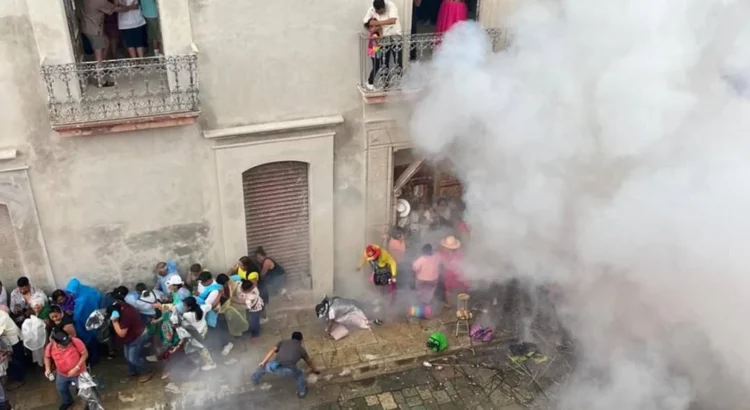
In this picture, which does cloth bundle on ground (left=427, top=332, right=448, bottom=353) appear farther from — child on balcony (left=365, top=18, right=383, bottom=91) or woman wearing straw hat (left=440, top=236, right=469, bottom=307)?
child on balcony (left=365, top=18, right=383, bottom=91)

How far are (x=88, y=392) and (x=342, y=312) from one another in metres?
3.56

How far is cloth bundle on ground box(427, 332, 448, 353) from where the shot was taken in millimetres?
9977

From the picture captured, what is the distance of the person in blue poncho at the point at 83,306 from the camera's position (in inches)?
358

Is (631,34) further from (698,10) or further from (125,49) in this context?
(125,49)

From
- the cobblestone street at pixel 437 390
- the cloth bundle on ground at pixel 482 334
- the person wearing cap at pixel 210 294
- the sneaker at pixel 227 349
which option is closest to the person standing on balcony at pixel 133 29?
the person wearing cap at pixel 210 294

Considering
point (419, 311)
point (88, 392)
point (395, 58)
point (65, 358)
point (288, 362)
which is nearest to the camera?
point (65, 358)

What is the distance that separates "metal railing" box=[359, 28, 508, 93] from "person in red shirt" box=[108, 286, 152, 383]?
4.21 metres

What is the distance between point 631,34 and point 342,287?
A: 5766mm

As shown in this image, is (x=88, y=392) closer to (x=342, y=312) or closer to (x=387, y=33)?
(x=342, y=312)

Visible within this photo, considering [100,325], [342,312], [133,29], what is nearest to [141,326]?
[100,325]

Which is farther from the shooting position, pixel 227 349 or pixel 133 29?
pixel 227 349

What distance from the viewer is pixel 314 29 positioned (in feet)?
29.5

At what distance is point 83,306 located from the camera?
912cm

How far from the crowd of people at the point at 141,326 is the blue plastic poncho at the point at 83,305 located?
0.04 feet
